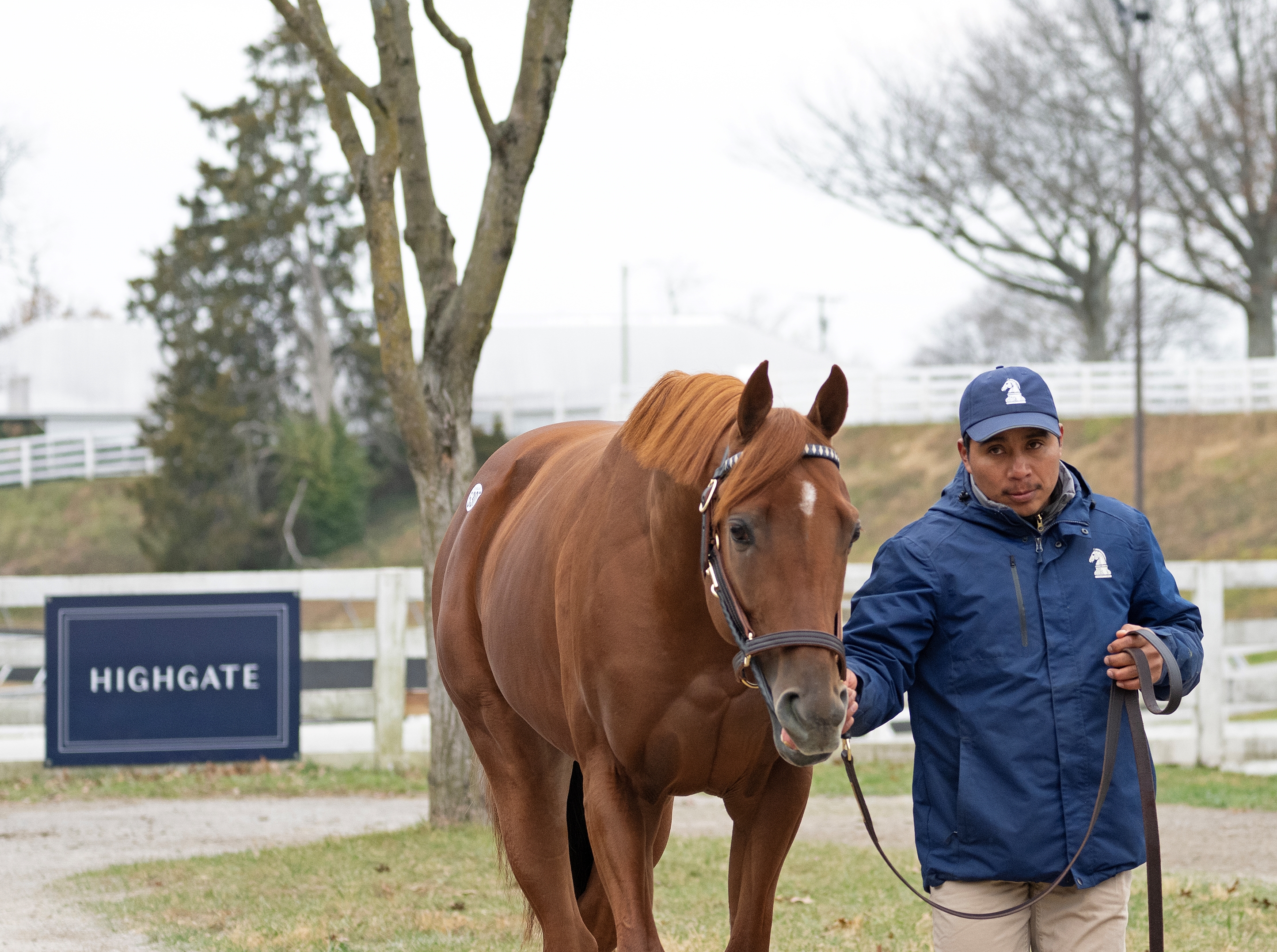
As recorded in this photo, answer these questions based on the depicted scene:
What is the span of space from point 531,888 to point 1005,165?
28255mm

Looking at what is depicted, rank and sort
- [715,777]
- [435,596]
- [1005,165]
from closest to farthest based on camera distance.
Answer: [715,777]
[435,596]
[1005,165]

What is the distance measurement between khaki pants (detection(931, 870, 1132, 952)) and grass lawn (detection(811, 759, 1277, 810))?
17.9ft

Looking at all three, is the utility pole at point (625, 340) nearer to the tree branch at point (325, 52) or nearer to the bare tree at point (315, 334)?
the bare tree at point (315, 334)

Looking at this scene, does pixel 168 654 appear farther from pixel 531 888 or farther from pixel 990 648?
pixel 990 648

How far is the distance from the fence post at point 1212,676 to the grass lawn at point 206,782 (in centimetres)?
571

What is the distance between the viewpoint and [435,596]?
503 cm

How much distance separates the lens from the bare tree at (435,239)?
22.1 feet

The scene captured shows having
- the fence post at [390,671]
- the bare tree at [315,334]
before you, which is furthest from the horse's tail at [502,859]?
the bare tree at [315,334]

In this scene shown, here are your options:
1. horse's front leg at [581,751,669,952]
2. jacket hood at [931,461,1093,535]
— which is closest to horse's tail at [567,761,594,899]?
horse's front leg at [581,751,669,952]

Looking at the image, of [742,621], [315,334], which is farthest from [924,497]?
[742,621]

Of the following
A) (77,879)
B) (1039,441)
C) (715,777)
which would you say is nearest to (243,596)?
(77,879)

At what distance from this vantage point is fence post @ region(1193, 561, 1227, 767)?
9.25m

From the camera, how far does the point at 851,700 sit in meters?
2.55

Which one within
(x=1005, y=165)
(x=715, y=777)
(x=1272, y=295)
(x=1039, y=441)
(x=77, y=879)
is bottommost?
(x=77, y=879)
